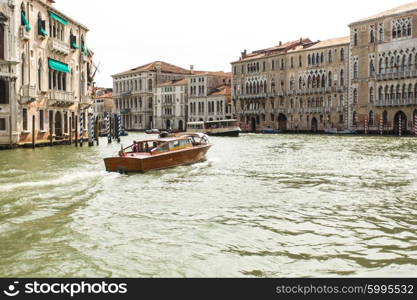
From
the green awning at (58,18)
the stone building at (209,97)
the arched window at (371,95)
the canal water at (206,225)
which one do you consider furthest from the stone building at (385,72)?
the canal water at (206,225)

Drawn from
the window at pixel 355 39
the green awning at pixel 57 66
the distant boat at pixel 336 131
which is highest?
the window at pixel 355 39

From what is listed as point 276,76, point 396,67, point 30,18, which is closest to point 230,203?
point 30,18

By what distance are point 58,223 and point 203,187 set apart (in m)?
4.62

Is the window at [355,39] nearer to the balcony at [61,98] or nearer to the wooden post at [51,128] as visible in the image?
the balcony at [61,98]

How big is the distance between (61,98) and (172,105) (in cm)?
4442

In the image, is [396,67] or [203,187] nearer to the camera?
[203,187]

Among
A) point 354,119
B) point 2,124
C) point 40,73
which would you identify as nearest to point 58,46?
point 40,73

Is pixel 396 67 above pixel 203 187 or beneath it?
above

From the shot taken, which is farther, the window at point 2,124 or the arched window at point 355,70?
the arched window at point 355,70

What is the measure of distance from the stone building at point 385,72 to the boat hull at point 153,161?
30.8 meters

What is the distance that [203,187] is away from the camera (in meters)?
12.2

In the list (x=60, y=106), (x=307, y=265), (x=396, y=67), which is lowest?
(x=307, y=265)

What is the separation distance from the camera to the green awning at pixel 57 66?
2952 cm

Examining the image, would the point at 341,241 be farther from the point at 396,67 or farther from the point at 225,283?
the point at 396,67
